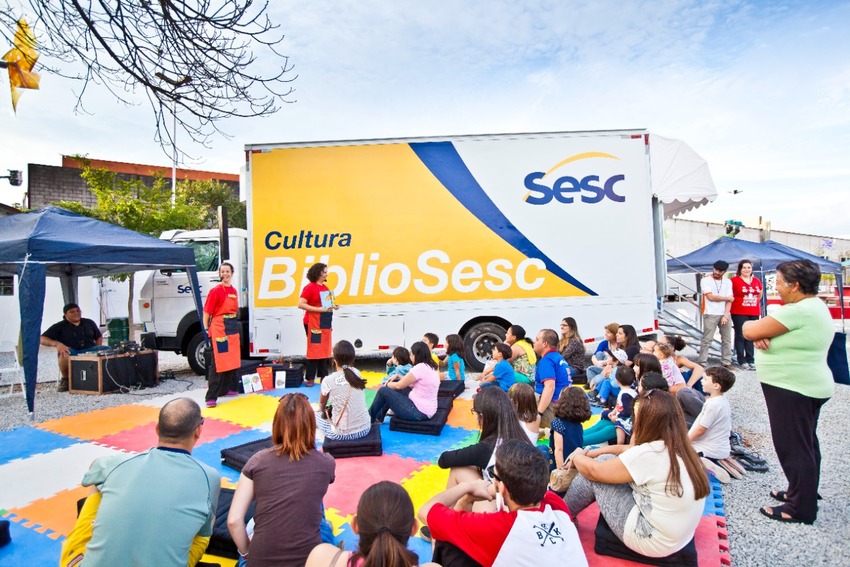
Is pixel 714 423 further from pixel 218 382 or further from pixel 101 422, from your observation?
pixel 101 422

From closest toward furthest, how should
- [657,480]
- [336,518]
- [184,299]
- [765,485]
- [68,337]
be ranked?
[657,480]
[336,518]
[765,485]
[68,337]
[184,299]

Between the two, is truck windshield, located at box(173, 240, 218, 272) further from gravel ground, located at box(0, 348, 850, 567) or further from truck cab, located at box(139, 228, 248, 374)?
gravel ground, located at box(0, 348, 850, 567)

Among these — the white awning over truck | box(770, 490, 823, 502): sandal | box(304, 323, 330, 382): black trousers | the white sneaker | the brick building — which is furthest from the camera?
the brick building

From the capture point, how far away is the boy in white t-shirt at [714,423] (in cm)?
386

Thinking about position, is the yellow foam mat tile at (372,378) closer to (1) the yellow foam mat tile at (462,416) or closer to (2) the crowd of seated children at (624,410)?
(1) the yellow foam mat tile at (462,416)

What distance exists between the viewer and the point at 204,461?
4.50 m

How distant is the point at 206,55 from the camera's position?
4.33 metres

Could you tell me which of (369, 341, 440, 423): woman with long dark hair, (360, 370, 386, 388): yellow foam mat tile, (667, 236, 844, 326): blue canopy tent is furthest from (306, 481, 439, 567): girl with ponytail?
(667, 236, 844, 326): blue canopy tent

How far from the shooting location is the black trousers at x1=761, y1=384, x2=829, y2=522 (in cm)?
307

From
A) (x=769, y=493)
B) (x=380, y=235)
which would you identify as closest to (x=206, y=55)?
(x=380, y=235)

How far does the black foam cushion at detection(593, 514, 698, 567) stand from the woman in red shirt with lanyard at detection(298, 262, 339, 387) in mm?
5052

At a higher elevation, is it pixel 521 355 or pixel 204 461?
pixel 521 355

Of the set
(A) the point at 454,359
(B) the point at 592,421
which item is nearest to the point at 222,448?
(A) the point at 454,359

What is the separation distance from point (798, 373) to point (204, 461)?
484 cm
